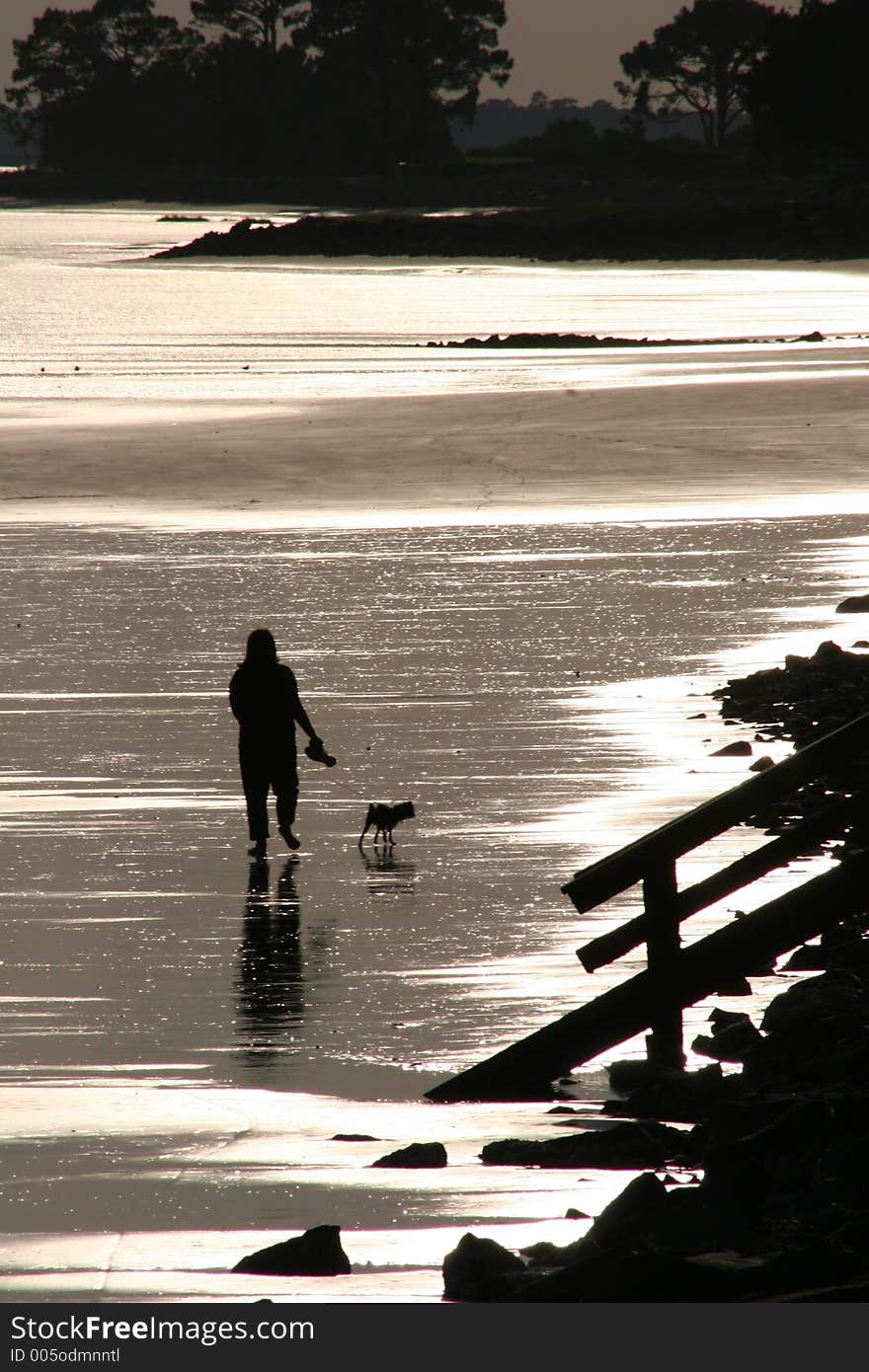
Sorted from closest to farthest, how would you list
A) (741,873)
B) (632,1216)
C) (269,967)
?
(632,1216) < (741,873) < (269,967)

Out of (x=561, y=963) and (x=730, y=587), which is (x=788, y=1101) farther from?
(x=730, y=587)

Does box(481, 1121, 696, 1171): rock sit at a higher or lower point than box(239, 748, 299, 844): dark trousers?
higher

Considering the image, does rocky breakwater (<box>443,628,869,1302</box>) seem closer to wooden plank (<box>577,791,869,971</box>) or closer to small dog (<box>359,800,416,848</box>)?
wooden plank (<box>577,791,869,971</box>)

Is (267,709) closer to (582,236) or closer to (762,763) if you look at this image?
(762,763)

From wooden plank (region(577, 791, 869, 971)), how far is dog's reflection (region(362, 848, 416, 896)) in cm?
332

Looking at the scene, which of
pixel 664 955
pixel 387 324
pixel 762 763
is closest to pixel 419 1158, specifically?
pixel 664 955

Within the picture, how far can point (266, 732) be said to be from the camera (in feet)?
41.2

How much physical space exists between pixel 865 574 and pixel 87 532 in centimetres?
953

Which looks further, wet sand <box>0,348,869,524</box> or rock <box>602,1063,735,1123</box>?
wet sand <box>0,348,869,524</box>

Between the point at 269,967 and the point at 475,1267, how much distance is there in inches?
167

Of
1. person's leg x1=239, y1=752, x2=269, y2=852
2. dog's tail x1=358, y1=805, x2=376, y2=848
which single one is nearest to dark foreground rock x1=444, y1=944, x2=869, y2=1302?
dog's tail x1=358, y1=805, x2=376, y2=848

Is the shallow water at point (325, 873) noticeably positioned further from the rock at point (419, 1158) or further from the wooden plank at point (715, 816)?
the wooden plank at point (715, 816)

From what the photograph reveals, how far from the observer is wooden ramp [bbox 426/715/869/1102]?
25.6 ft

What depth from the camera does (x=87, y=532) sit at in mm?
27547
